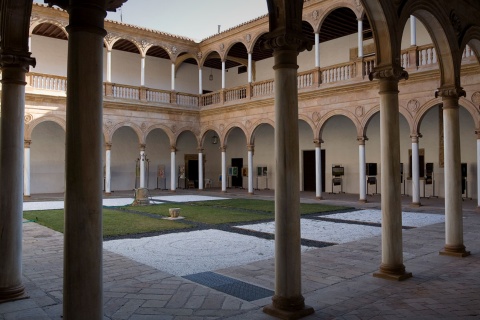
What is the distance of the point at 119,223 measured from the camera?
1066 cm

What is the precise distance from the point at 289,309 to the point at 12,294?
3013mm

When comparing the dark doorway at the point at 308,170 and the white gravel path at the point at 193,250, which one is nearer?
the white gravel path at the point at 193,250

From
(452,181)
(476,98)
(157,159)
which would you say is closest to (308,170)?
(157,159)

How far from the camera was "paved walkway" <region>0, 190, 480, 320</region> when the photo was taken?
13.2 feet

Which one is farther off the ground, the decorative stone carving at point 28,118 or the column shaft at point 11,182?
the decorative stone carving at point 28,118

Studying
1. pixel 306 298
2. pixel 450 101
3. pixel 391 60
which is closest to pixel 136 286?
pixel 306 298

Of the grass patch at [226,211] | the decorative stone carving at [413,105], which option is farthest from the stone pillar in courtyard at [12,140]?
the decorative stone carving at [413,105]

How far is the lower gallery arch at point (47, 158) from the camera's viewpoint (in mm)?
20672

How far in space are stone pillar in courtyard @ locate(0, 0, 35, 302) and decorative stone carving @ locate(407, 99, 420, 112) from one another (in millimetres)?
13525

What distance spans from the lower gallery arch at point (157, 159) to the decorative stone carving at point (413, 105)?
14929 mm

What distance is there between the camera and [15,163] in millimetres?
4469

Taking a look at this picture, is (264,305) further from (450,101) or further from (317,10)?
(317,10)

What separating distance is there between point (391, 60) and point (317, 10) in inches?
512

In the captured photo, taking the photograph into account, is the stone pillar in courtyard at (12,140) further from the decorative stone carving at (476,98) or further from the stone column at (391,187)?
the decorative stone carving at (476,98)
